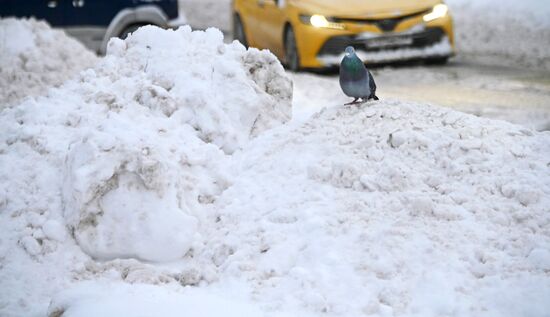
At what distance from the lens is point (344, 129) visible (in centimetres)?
605

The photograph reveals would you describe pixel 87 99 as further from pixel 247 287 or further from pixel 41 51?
pixel 41 51

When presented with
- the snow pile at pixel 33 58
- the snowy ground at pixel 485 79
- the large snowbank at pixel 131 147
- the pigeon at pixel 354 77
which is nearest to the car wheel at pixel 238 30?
the snowy ground at pixel 485 79

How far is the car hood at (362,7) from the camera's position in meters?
11.9

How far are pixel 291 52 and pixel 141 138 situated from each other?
7073 millimetres

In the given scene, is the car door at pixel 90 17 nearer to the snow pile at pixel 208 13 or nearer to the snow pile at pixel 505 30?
the snow pile at pixel 505 30

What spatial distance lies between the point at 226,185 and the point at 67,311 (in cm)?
161

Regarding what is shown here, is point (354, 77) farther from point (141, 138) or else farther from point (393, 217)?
point (141, 138)

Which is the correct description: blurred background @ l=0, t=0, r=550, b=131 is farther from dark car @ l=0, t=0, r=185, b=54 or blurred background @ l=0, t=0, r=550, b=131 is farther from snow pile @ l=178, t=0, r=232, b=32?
snow pile @ l=178, t=0, r=232, b=32

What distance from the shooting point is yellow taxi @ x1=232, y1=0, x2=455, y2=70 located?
38.8 ft

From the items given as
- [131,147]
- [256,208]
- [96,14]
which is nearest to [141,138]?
[131,147]

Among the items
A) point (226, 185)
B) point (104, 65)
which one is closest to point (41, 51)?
point (104, 65)

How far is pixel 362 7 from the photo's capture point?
472 inches

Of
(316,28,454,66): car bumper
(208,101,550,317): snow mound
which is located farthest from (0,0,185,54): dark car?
(208,101,550,317): snow mound

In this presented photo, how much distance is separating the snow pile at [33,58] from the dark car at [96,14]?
852mm
